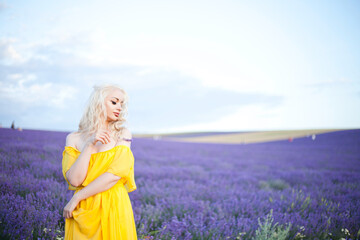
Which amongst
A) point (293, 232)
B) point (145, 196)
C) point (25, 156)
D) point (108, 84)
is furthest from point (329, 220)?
point (25, 156)

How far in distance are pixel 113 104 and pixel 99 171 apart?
1.54ft

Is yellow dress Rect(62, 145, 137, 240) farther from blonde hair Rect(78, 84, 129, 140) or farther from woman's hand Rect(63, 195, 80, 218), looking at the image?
blonde hair Rect(78, 84, 129, 140)

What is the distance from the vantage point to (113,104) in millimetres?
1402

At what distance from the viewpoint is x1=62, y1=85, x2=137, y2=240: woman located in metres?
1.25

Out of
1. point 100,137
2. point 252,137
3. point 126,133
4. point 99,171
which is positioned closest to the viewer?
point 100,137

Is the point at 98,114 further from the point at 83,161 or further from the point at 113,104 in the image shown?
the point at 83,161

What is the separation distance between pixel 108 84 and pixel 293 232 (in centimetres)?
276

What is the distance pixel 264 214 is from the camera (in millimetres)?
2930

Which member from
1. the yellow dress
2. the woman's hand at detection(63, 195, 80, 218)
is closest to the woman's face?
the yellow dress

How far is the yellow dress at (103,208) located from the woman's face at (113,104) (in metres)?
0.22

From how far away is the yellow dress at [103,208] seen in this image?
127cm

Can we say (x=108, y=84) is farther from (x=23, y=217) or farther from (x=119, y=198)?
(x=23, y=217)

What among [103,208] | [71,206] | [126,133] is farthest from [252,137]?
[71,206]

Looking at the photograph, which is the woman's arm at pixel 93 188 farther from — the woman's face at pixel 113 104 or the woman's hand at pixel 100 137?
the woman's face at pixel 113 104
